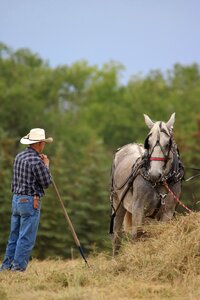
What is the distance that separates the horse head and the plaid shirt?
1.55 metres

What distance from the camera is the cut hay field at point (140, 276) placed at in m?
8.41

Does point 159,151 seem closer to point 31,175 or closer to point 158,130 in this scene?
point 158,130

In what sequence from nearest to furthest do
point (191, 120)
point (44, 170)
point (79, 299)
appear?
1. point (79, 299)
2. point (44, 170)
3. point (191, 120)

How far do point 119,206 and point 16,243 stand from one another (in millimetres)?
2451

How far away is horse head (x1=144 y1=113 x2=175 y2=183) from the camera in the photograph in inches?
445

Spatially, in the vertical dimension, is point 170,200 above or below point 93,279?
above

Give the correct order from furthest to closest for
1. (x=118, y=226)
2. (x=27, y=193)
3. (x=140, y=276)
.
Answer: (x=118, y=226), (x=27, y=193), (x=140, y=276)

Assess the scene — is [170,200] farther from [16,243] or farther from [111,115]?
[111,115]

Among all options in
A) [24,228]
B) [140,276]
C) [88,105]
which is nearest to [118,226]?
[24,228]

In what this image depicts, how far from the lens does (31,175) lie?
36.0ft

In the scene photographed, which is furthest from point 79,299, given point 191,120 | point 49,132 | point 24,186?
point 191,120

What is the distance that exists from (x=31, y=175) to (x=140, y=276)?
250 centimetres

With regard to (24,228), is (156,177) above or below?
above

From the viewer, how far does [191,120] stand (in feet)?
221
